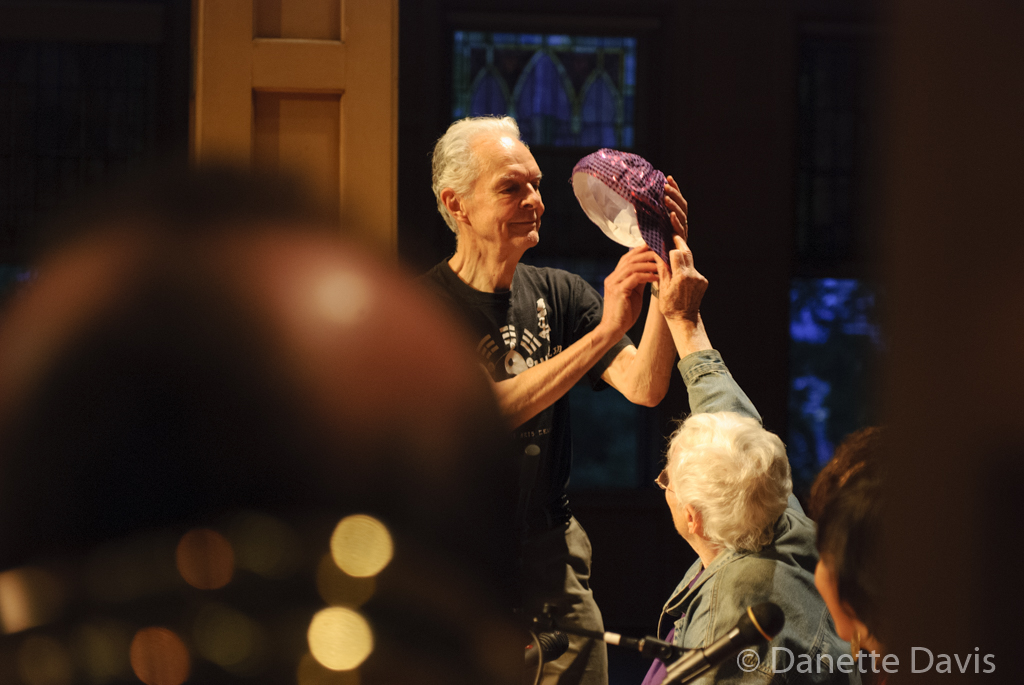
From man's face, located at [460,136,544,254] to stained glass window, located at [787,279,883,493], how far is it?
3.49 metres

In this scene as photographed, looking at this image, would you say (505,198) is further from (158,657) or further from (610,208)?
(158,657)

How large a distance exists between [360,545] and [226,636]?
56 mm

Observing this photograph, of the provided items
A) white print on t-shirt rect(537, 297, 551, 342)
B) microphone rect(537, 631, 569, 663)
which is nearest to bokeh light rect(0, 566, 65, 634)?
microphone rect(537, 631, 569, 663)

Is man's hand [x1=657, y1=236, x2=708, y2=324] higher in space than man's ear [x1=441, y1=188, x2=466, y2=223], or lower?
lower

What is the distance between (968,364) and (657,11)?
192 inches

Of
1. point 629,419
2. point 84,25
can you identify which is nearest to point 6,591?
point 629,419

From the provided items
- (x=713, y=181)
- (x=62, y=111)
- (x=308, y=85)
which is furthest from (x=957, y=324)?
(x=62, y=111)

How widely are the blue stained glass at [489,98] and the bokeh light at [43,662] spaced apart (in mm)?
4814

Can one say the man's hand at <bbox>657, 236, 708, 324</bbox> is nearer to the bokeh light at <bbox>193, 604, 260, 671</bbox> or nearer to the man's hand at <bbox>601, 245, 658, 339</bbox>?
the man's hand at <bbox>601, 245, 658, 339</bbox>

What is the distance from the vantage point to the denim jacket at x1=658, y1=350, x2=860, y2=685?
1533 millimetres

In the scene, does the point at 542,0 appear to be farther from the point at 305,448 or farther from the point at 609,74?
the point at 305,448

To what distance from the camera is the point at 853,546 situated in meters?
1.25

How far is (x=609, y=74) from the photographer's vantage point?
4.95m

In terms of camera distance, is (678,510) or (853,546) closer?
(853,546)
